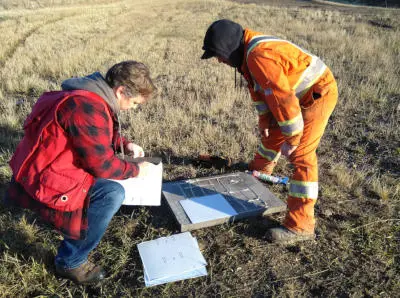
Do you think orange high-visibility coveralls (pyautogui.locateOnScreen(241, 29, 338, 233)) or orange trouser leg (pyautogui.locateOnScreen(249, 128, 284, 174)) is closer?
orange high-visibility coveralls (pyautogui.locateOnScreen(241, 29, 338, 233))

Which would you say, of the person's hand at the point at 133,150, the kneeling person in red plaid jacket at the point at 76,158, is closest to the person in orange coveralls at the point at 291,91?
the kneeling person in red plaid jacket at the point at 76,158

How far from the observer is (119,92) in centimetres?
227

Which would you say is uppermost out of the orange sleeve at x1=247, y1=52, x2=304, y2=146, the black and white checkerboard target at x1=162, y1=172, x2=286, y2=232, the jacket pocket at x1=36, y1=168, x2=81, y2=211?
the orange sleeve at x1=247, y1=52, x2=304, y2=146

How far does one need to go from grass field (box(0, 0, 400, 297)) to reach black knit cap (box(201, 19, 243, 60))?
164 centimetres

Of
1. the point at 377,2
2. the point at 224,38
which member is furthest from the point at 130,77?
the point at 377,2

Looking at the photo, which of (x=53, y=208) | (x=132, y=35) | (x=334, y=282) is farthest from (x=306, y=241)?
(x=132, y=35)

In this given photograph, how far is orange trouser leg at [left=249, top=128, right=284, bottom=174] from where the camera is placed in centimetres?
373

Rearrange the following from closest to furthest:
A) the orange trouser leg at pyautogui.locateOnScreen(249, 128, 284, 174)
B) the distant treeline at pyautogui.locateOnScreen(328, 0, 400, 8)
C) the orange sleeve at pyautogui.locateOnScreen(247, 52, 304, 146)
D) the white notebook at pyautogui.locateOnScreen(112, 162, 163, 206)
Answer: the orange sleeve at pyautogui.locateOnScreen(247, 52, 304, 146)
the white notebook at pyautogui.locateOnScreen(112, 162, 163, 206)
the orange trouser leg at pyautogui.locateOnScreen(249, 128, 284, 174)
the distant treeline at pyautogui.locateOnScreen(328, 0, 400, 8)

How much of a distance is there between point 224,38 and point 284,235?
A: 1823 millimetres

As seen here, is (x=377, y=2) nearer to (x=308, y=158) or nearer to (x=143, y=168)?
(x=308, y=158)

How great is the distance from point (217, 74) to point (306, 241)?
5.55 meters

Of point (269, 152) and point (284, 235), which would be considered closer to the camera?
point (284, 235)

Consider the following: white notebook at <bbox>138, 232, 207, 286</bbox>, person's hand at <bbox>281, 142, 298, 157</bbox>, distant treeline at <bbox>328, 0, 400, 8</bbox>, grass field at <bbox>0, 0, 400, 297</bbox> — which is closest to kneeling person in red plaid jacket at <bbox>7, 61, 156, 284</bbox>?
white notebook at <bbox>138, 232, 207, 286</bbox>

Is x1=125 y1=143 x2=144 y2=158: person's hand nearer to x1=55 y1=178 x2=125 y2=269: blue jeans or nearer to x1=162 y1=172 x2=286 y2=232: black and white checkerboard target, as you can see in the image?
x1=55 y1=178 x2=125 y2=269: blue jeans
